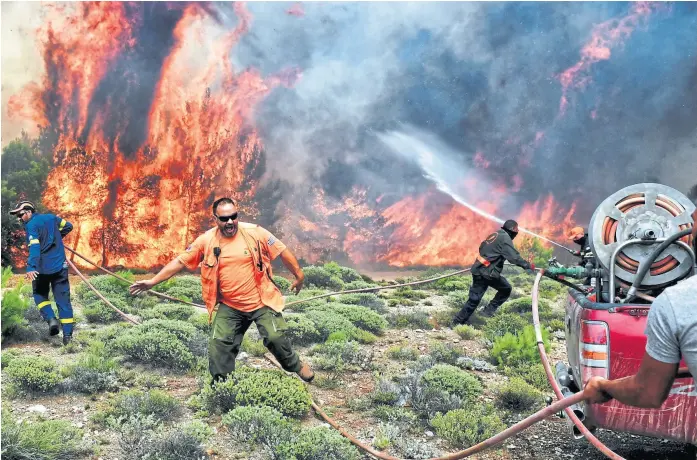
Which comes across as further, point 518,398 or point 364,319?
point 364,319

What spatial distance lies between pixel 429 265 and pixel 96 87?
14512 millimetres

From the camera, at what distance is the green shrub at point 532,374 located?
6703mm

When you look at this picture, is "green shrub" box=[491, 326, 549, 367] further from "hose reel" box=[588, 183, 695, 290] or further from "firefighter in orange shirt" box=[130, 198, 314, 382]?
"hose reel" box=[588, 183, 695, 290]

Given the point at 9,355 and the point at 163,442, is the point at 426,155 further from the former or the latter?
the point at 163,442

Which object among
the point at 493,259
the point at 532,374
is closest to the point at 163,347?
the point at 532,374

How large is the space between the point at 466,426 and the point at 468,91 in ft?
68.9

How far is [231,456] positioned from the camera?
14.6ft

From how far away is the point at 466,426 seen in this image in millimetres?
5004

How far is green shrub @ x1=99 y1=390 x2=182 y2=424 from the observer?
5.16 metres

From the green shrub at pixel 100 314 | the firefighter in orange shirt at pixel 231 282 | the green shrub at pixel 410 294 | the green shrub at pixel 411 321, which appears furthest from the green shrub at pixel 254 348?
the green shrub at pixel 410 294

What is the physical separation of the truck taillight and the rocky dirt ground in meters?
1.26

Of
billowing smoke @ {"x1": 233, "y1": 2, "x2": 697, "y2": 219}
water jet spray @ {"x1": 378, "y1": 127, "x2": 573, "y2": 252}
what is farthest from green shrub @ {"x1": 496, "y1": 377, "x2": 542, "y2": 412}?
water jet spray @ {"x1": 378, "y1": 127, "x2": 573, "y2": 252}

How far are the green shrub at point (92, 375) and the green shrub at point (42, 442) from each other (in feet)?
4.35

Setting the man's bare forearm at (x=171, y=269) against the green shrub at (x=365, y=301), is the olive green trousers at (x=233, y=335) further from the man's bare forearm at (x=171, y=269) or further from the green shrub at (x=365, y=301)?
the green shrub at (x=365, y=301)
